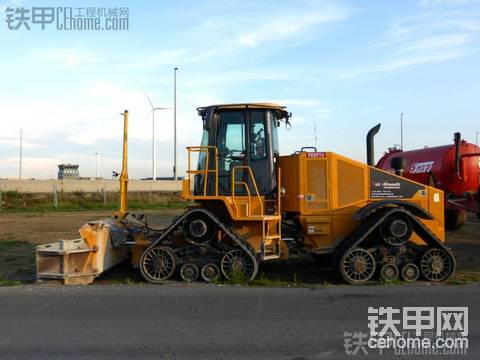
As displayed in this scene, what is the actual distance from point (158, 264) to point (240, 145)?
8.57ft

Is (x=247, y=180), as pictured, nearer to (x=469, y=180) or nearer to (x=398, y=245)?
(x=398, y=245)

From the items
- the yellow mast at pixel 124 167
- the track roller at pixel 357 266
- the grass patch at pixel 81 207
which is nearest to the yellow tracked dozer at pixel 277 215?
the track roller at pixel 357 266

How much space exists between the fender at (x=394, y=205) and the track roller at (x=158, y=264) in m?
3.39

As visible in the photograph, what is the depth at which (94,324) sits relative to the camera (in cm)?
660

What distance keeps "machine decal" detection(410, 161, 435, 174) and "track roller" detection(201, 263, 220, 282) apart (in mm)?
7922

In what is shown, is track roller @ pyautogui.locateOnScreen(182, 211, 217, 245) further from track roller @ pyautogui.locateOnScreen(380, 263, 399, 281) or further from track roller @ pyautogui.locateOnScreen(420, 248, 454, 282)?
track roller @ pyautogui.locateOnScreen(420, 248, 454, 282)

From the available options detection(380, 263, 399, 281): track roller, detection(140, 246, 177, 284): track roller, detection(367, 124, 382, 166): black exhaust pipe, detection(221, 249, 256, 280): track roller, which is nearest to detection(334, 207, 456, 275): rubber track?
detection(380, 263, 399, 281): track roller

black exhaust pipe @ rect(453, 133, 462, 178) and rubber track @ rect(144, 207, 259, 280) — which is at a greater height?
black exhaust pipe @ rect(453, 133, 462, 178)

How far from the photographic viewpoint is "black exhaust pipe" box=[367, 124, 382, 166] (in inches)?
414

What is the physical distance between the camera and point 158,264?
9.30 metres

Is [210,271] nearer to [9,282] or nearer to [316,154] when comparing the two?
[316,154]

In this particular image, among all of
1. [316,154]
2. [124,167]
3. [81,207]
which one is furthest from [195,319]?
[81,207]

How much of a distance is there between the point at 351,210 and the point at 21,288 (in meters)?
5.98

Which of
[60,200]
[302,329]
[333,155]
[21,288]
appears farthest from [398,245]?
[60,200]
